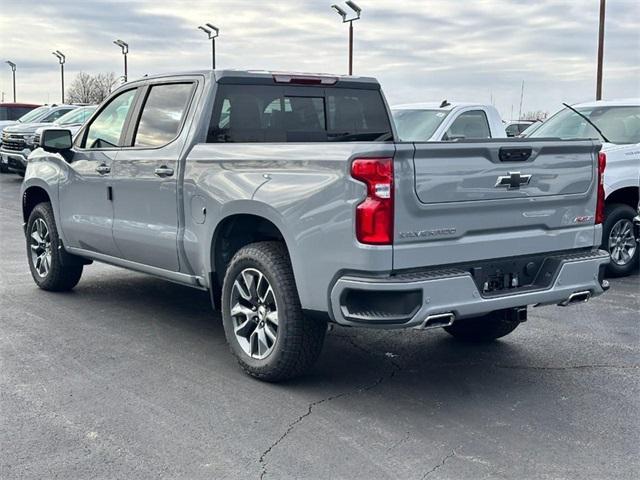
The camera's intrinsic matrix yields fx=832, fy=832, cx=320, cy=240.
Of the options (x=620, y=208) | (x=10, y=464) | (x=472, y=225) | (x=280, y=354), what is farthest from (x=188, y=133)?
(x=620, y=208)

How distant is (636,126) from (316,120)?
15.0ft

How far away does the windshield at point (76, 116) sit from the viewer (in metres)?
20.0

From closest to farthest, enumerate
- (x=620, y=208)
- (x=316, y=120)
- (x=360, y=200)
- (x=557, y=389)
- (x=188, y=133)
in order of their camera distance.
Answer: (x=360, y=200) < (x=557, y=389) < (x=188, y=133) < (x=316, y=120) < (x=620, y=208)

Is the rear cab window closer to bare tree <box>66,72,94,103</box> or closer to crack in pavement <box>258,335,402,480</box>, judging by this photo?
crack in pavement <box>258,335,402,480</box>

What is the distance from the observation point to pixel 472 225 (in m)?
4.64

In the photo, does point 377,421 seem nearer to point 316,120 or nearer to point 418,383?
point 418,383

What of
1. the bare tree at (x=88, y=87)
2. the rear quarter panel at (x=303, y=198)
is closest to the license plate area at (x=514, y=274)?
the rear quarter panel at (x=303, y=198)

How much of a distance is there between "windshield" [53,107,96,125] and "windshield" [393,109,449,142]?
35.7ft

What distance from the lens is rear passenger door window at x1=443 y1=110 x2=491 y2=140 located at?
11.0 m

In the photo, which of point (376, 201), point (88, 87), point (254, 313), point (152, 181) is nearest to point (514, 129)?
point (152, 181)

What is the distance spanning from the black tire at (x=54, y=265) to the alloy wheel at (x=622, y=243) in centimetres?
546

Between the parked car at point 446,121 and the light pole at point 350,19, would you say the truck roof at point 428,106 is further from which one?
the light pole at point 350,19

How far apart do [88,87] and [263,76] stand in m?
72.8

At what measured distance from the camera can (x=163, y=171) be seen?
19.1 feet
